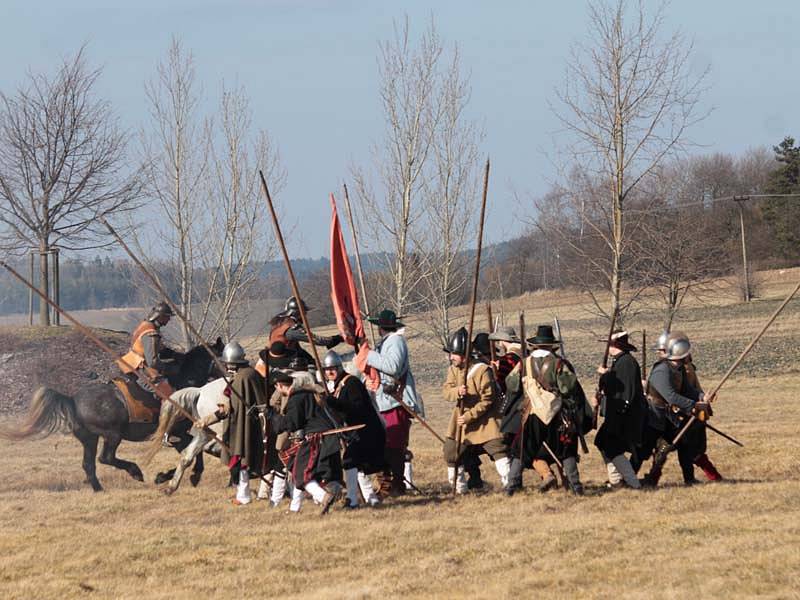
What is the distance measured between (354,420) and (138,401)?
13.6ft

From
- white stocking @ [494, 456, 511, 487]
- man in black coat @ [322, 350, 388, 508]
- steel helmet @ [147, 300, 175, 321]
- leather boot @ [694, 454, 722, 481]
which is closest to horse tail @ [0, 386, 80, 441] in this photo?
steel helmet @ [147, 300, 175, 321]

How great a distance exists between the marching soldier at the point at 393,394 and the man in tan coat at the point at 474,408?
1.42 feet

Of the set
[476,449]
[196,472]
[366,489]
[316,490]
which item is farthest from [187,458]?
[476,449]

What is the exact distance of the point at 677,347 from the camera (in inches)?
474

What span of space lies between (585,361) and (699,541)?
26.1m

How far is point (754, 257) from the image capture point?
64.1 m

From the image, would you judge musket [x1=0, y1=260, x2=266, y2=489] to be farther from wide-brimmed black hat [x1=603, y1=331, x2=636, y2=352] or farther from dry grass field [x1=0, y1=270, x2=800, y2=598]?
wide-brimmed black hat [x1=603, y1=331, x2=636, y2=352]

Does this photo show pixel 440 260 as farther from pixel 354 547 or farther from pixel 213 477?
pixel 354 547

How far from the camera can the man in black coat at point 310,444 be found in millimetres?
11312

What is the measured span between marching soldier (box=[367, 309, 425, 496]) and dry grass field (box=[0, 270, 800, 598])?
1.04 ft

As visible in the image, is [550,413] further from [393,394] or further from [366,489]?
[366,489]

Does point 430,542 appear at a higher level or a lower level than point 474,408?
lower

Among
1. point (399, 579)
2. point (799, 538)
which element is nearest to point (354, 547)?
point (399, 579)

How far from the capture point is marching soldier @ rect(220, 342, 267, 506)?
1244cm
